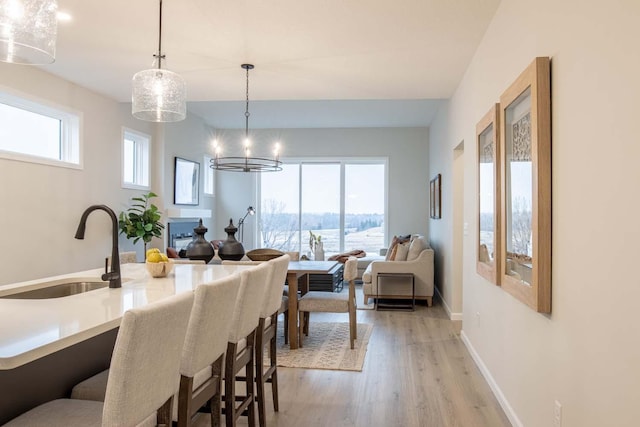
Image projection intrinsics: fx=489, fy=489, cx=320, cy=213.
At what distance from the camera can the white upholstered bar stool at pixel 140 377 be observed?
1.30 m

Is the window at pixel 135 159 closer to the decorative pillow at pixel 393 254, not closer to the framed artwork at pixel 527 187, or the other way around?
the decorative pillow at pixel 393 254

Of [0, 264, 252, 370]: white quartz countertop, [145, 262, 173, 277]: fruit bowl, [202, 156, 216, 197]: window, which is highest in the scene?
[202, 156, 216, 197]: window

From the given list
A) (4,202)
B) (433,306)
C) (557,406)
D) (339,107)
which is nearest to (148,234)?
(4,202)

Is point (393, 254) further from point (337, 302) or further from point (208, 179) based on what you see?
point (208, 179)

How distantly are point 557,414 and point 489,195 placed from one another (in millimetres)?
1704

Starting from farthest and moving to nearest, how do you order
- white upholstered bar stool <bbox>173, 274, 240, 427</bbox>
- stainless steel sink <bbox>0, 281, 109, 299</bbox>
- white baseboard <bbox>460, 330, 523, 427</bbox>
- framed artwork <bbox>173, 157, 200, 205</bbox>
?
framed artwork <bbox>173, 157, 200, 205</bbox> < white baseboard <bbox>460, 330, 523, 427</bbox> < stainless steel sink <bbox>0, 281, 109, 299</bbox> < white upholstered bar stool <bbox>173, 274, 240, 427</bbox>

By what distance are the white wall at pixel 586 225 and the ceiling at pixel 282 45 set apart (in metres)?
0.85

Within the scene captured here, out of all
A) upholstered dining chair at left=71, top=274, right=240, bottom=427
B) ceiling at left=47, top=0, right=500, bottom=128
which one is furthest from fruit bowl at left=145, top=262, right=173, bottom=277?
ceiling at left=47, top=0, right=500, bottom=128

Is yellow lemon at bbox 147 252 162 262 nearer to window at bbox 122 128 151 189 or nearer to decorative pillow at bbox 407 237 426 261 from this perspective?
window at bbox 122 128 151 189

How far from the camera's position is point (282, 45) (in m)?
4.00

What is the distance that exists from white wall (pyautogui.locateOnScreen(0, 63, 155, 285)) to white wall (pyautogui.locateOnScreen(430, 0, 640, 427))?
4.27 meters

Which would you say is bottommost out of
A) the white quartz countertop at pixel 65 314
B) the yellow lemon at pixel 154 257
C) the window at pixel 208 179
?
the white quartz countertop at pixel 65 314

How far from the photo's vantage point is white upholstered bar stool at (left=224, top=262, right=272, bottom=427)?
7.18ft

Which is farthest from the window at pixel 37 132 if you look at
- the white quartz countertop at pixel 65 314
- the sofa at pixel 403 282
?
the sofa at pixel 403 282
